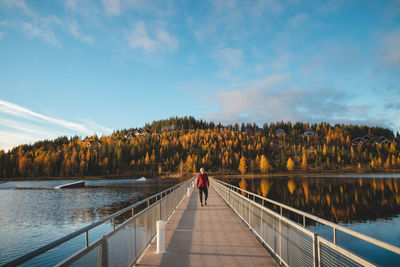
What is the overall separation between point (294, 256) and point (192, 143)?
612ft

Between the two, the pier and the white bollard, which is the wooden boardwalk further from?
the white bollard

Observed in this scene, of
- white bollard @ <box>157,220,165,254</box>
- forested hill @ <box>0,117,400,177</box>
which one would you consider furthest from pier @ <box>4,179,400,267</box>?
forested hill @ <box>0,117,400,177</box>

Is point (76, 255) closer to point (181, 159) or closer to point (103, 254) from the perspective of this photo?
point (103, 254)

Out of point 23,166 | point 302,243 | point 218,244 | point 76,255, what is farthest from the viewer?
point 23,166

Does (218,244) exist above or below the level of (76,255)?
below

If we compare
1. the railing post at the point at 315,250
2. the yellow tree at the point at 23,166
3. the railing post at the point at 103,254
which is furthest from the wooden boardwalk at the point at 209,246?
the yellow tree at the point at 23,166

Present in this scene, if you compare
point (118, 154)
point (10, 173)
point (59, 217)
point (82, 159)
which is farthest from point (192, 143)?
point (59, 217)

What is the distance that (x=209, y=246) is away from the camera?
7863 mm

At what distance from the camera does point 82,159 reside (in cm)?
13662

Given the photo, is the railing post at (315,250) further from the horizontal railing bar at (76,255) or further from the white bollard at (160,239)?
the white bollard at (160,239)

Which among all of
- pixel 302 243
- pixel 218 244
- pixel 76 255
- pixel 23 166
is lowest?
pixel 23 166

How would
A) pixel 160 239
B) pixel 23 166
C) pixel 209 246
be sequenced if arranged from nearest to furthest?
1. pixel 160 239
2. pixel 209 246
3. pixel 23 166

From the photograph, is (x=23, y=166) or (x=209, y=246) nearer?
(x=209, y=246)

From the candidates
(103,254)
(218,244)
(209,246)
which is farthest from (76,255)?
(218,244)
